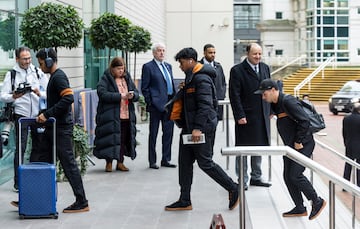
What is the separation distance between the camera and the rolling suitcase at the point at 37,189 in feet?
25.0

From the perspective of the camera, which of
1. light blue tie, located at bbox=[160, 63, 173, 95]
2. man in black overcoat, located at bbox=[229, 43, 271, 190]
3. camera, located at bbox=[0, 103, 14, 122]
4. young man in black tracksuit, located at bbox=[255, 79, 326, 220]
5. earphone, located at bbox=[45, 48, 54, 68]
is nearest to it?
young man in black tracksuit, located at bbox=[255, 79, 326, 220]

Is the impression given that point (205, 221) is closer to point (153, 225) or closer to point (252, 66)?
point (153, 225)

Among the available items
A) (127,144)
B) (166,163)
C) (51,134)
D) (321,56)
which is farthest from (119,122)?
(321,56)

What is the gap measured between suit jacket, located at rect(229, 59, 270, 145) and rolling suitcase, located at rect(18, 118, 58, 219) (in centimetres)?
251

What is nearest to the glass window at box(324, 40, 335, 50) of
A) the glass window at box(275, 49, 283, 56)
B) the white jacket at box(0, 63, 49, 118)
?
the glass window at box(275, 49, 283, 56)

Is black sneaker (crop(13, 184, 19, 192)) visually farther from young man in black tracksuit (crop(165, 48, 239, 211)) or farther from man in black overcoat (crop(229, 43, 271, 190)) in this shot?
man in black overcoat (crop(229, 43, 271, 190))

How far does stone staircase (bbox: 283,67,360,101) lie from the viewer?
46531mm

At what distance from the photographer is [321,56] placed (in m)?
60.9

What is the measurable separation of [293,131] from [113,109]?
360 cm

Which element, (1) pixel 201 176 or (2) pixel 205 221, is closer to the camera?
(2) pixel 205 221

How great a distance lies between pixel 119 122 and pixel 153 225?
11.6ft

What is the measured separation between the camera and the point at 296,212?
23.3ft

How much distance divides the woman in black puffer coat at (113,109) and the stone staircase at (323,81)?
1404 inches

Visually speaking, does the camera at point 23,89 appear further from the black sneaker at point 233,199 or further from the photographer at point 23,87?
the black sneaker at point 233,199
